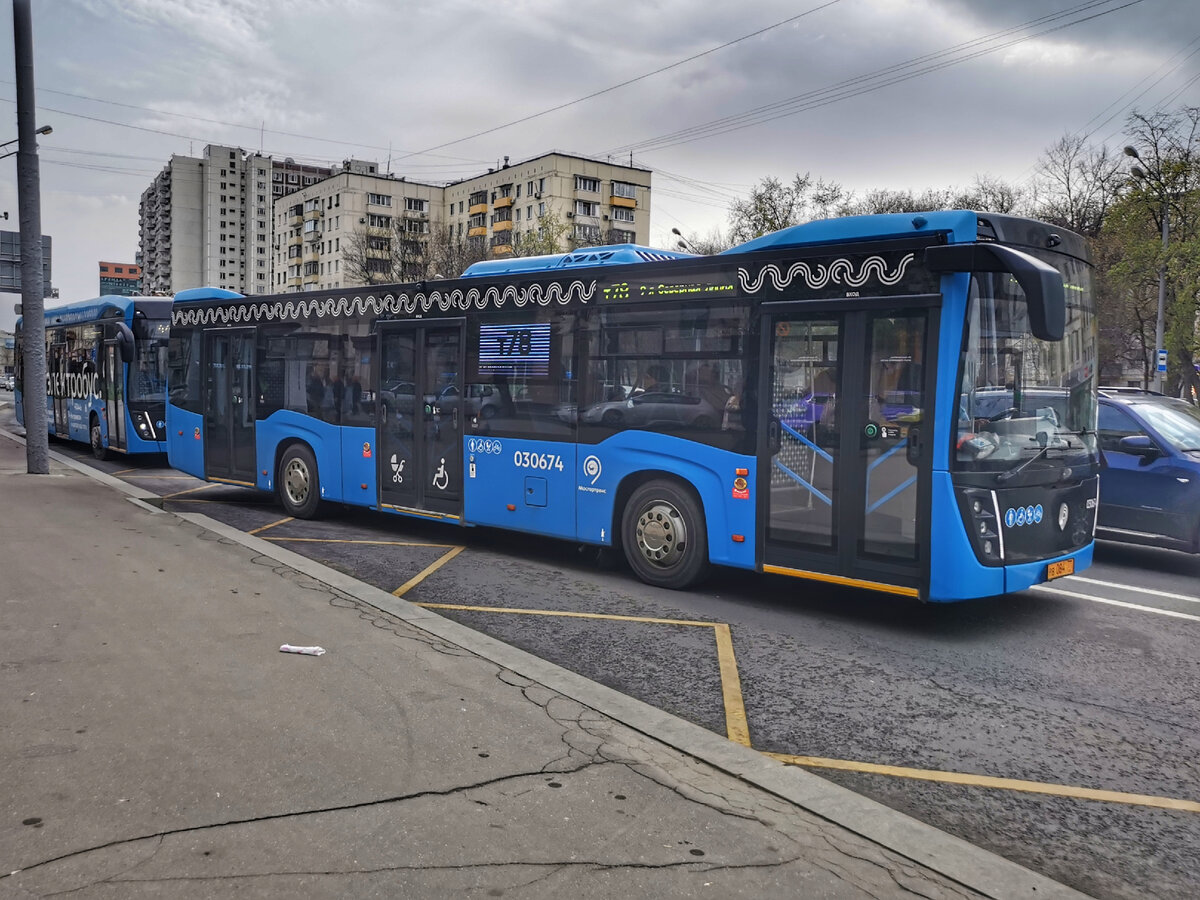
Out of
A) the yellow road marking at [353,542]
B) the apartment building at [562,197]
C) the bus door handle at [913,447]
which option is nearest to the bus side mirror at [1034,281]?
the bus door handle at [913,447]

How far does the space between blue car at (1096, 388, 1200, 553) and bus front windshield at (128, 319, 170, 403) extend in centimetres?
1629

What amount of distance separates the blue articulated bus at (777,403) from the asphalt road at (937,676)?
48 cm

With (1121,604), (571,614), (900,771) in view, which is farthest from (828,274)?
(900,771)

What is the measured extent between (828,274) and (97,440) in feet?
59.4

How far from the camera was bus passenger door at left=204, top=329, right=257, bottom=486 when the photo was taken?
43.3 ft

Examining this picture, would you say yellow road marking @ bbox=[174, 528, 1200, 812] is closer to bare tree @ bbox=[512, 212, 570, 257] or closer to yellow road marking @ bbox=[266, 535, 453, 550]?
yellow road marking @ bbox=[266, 535, 453, 550]

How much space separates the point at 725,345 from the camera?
805cm

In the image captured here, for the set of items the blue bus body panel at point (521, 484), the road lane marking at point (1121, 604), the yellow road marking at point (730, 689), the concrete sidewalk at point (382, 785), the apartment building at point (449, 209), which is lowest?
the yellow road marking at point (730, 689)

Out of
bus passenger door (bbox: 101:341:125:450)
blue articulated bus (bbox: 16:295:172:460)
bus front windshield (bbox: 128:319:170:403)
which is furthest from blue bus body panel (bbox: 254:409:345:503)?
bus passenger door (bbox: 101:341:125:450)

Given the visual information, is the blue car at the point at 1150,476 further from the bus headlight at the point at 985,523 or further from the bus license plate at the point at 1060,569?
the bus headlight at the point at 985,523

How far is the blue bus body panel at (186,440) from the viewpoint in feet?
46.3

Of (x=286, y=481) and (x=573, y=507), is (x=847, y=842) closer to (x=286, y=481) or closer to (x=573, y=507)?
(x=573, y=507)

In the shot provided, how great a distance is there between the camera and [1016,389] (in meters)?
6.98

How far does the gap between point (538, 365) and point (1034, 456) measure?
4497mm
